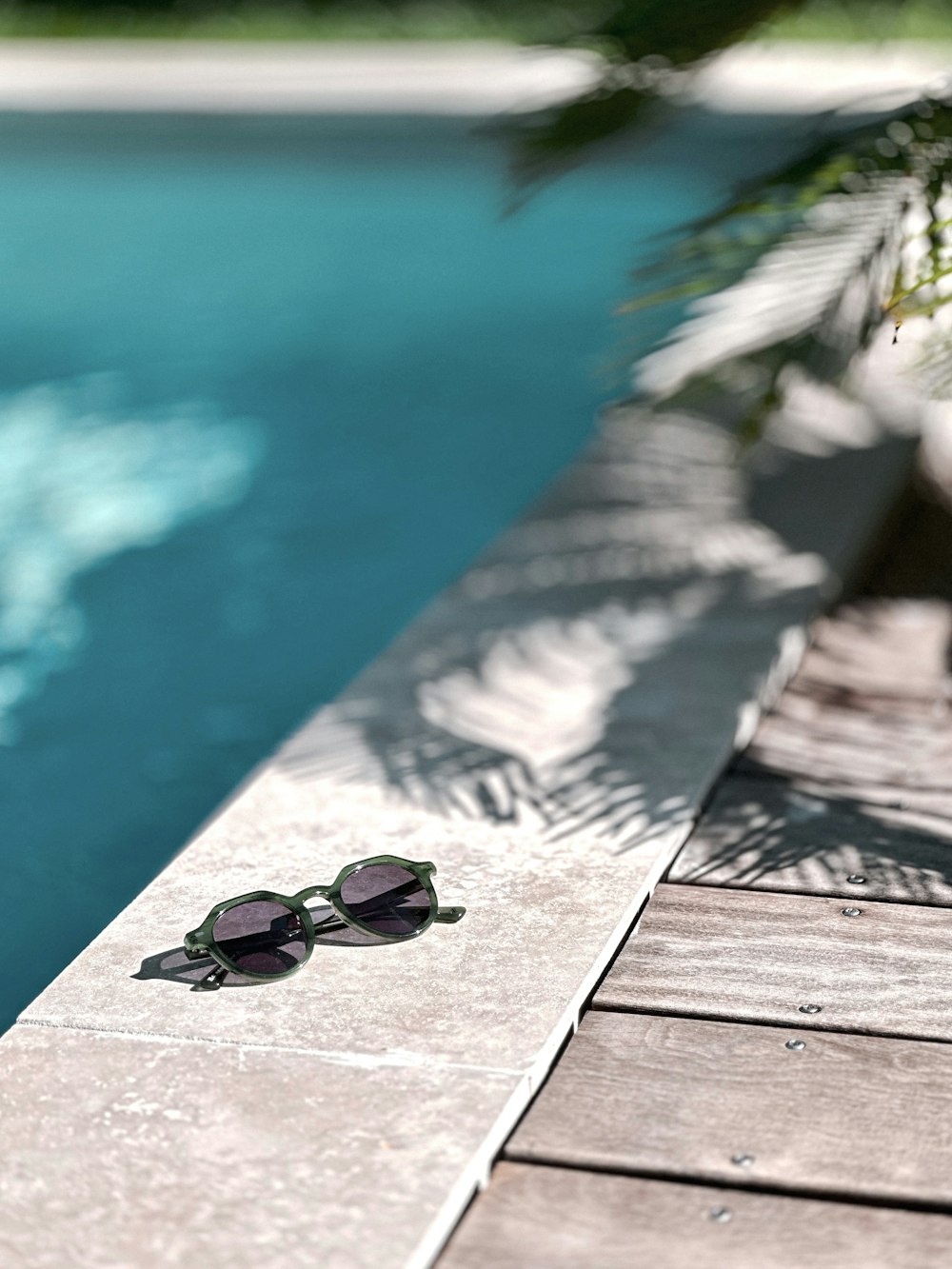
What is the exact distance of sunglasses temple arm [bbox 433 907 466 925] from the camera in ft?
6.55

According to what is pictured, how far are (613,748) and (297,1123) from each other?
996mm

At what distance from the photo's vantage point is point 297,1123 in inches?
64.0

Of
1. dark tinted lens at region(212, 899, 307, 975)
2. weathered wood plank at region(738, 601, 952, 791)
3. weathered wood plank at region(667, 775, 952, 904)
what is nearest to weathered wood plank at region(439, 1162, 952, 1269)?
dark tinted lens at region(212, 899, 307, 975)

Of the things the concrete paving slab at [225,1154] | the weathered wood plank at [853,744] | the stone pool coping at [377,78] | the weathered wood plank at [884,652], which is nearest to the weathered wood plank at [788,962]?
the concrete paving slab at [225,1154]

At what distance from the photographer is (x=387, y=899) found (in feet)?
6.46

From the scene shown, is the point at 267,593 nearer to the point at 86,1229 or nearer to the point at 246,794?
the point at 246,794

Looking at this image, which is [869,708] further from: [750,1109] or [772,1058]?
[750,1109]

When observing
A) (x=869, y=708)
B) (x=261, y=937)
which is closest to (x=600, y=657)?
(x=869, y=708)

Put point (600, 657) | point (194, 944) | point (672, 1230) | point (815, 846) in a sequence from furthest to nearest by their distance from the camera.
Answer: point (600, 657)
point (815, 846)
point (194, 944)
point (672, 1230)

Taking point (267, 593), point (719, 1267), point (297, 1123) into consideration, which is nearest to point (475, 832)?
point (297, 1123)

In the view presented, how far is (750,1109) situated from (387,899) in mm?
515

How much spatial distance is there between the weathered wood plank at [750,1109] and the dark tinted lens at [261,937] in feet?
1.11

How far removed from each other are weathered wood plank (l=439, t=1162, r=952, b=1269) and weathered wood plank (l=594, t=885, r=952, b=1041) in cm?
32

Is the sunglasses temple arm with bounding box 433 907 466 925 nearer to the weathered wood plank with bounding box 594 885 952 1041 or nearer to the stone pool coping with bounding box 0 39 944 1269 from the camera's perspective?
the stone pool coping with bounding box 0 39 944 1269
